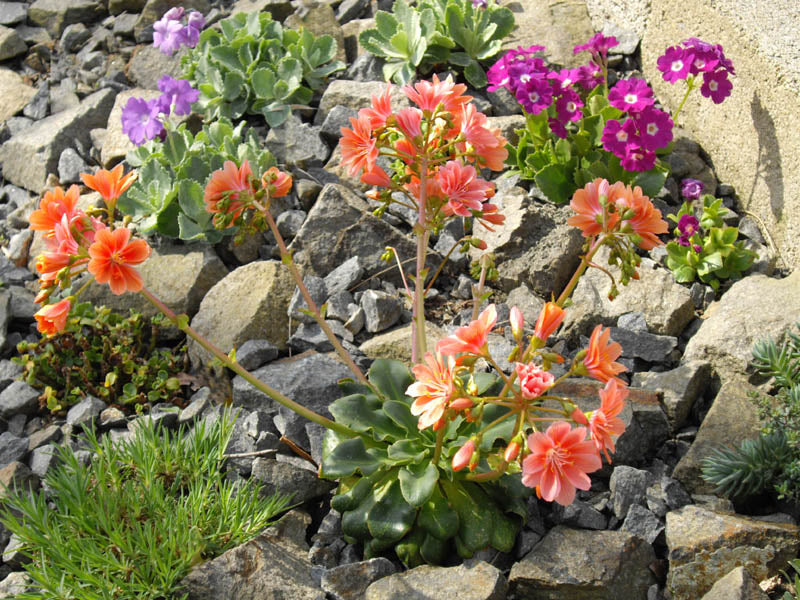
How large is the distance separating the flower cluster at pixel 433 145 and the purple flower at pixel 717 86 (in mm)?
1548

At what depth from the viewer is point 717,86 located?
3.62 meters

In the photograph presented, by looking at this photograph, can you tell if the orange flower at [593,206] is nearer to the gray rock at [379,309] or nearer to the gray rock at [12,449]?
the gray rock at [379,309]

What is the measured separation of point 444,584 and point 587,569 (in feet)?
1.37

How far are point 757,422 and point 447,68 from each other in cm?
269

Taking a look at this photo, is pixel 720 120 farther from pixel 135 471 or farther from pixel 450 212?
pixel 135 471

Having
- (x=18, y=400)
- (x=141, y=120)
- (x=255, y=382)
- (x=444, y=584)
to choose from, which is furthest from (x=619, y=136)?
(x=18, y=400)

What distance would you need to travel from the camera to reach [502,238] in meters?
3.57

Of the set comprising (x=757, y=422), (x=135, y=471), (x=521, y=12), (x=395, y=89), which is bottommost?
(x=135, y=471)

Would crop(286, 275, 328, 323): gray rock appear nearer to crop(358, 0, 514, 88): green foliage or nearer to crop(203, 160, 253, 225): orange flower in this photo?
crop(203, 160, 253, 225): orange flower

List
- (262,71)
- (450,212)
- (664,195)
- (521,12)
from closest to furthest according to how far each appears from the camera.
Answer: (450,212) < (664,195) < (262,71) < (521,12)

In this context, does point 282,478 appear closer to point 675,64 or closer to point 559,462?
point 559,462

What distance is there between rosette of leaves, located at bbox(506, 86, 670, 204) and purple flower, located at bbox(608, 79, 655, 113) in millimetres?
111

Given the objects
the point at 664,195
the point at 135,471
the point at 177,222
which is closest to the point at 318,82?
the point at 177,222

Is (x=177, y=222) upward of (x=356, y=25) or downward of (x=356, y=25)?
downward
